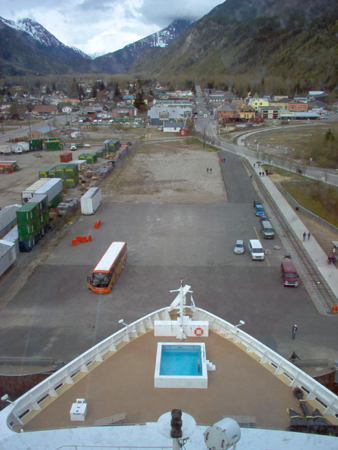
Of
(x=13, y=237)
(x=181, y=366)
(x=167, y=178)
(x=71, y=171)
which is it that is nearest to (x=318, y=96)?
(x=167, y=178)

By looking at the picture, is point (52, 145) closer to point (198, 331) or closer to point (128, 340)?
point (128, 340)

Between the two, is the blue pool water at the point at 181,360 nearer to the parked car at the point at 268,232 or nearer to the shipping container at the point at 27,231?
the shipping container at the point at 27,231

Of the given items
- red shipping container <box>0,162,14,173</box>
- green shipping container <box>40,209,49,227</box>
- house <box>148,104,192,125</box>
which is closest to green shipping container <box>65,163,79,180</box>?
red shipping container <box>0,162,14,173</box>

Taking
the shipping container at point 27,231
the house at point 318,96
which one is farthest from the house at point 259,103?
the shipping container at point 27,231

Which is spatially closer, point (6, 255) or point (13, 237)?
point (6, 255)

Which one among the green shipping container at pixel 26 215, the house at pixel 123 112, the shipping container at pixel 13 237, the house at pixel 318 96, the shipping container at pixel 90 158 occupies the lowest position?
the shipping container at pixel 13 237


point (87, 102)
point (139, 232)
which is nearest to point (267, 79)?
point (87, 102)
